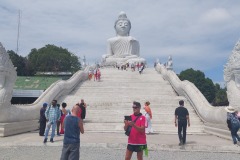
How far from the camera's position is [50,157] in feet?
23.4

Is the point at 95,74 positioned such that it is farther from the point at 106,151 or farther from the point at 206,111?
the point at 106,151

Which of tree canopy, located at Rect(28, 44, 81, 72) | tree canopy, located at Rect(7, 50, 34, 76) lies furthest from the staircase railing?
tree canopy, located at Rect(28, 44, 81, 72)

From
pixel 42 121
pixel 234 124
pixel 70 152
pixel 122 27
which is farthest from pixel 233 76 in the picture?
pixel 122 27

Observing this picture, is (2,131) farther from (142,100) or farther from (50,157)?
(142,100)

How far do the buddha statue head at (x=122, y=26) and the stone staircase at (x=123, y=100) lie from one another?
16.8 metres

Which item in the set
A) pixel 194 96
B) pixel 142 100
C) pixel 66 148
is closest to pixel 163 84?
pixel 142 100

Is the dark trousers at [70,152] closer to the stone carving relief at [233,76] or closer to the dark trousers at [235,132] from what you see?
the dark trousers at [235,132]

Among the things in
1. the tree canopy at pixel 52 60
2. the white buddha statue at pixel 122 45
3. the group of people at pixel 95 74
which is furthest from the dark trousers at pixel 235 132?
the tree canopy at pixel 52 60

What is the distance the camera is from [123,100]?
57.0 feet

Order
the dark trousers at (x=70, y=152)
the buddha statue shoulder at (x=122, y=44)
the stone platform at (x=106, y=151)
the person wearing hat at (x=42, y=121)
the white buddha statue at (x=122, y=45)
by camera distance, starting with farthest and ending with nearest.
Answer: the buddha statue shoulder at (x=122, y=44), the white buddha statue at (x=122, y=45), the person wearing hat at (x=42, y=121), the stone platform at (x=106, y=151), the dark trousers at (x=70, y=152)

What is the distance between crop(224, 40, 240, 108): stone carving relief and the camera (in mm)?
10398

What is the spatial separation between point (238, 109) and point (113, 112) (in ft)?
20.9

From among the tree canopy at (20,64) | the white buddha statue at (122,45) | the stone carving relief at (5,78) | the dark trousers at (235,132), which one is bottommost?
the dark trousers at (235,132)

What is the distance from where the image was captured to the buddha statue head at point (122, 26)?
136 feet
